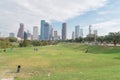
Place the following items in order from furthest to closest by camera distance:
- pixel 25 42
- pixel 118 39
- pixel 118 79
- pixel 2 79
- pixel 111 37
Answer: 1. pixel 25 42
2. pixel 111 37
3. pixel 118 39
4. pixel 2 79
5. pixel 118 79

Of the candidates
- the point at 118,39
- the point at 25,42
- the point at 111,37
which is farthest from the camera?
the point at 25,42

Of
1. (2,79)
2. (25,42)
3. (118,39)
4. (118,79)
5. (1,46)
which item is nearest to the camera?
(118,79)

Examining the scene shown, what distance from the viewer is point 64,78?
1123 inches

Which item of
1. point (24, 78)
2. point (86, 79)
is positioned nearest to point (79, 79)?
point (86, 79)

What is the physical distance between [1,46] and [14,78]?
114m

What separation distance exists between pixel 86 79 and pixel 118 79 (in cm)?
349

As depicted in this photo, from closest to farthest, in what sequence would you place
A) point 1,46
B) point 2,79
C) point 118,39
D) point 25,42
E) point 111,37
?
point 2,79, point 118,39, point 111,37, point 1,46, point 25,42

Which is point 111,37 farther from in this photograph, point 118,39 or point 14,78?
point 14,78

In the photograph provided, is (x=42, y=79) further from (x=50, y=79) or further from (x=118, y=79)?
(x=118, y=79)

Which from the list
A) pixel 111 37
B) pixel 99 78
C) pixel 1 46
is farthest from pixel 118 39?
pixel 99 78

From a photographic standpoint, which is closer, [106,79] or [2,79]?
[106,79]

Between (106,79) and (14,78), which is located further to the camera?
(14,78)

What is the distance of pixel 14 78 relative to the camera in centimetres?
3059

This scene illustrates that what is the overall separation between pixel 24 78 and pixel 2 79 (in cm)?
267
